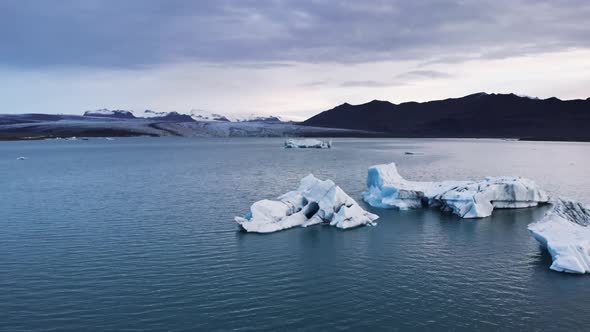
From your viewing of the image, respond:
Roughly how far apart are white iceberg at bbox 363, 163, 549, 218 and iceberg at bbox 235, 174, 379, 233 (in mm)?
6113

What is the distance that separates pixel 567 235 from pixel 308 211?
15.9m

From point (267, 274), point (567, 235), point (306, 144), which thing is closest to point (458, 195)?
point (567, 235)

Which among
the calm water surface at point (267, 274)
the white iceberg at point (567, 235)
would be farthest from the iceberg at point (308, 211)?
the white iceberg at point (567, 235)

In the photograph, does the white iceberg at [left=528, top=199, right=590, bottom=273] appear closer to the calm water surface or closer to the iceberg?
the calm water surface

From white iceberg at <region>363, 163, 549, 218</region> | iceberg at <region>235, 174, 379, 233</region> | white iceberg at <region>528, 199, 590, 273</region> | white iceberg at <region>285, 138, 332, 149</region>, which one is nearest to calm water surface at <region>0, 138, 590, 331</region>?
white iceberg at <region>528, 199, 590, 273</region>

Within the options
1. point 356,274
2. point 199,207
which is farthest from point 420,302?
point 199,207

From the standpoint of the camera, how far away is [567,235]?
2458 centimetres

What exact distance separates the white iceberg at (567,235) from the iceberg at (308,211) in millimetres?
10848

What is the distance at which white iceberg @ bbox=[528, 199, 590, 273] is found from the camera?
73.8 feet

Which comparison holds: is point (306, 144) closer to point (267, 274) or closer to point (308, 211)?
point (308, 211)

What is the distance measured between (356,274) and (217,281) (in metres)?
6.48

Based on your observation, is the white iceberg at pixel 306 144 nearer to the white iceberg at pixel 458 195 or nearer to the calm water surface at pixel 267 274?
the white iceberg at pixel 458 195

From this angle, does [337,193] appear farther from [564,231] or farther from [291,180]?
[291,180]

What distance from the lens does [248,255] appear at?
24.8 meters
